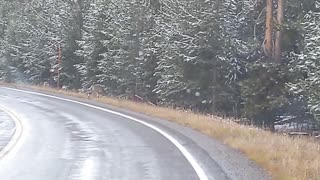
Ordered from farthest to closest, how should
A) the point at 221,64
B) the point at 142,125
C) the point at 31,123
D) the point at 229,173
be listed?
the point at 221,64
the point at 31,123
the point at 142,125
the point at 229,173

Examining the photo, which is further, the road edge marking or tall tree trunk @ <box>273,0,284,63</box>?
tall tree trunk @ <box>273,0,284,63</box>

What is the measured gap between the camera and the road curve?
971 cm

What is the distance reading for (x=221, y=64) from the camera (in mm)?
27469

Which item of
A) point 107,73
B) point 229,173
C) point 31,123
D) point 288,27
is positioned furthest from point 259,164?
point 107,73

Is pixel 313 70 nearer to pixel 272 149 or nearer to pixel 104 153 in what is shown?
pixel 272 149

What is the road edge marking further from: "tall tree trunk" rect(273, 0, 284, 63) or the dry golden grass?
"tall tree trunk" rect(273, 0, 284, 63)

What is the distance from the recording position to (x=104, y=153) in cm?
1224

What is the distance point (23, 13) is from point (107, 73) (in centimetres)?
2765

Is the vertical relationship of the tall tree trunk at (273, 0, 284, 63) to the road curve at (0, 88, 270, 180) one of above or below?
above

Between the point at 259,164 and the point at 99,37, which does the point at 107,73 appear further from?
the point at 259,164

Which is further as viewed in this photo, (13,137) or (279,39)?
(279,39)

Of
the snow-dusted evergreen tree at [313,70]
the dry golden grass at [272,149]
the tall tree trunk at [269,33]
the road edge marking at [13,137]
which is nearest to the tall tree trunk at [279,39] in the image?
the tall tree trunk at [269,33]

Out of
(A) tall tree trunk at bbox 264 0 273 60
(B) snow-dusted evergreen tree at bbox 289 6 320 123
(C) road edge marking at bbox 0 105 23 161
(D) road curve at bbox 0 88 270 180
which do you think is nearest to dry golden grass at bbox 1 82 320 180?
(D) road curve at bbox 0 88 270 180

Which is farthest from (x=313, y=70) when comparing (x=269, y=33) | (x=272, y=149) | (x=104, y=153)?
(x=104, y=153)
